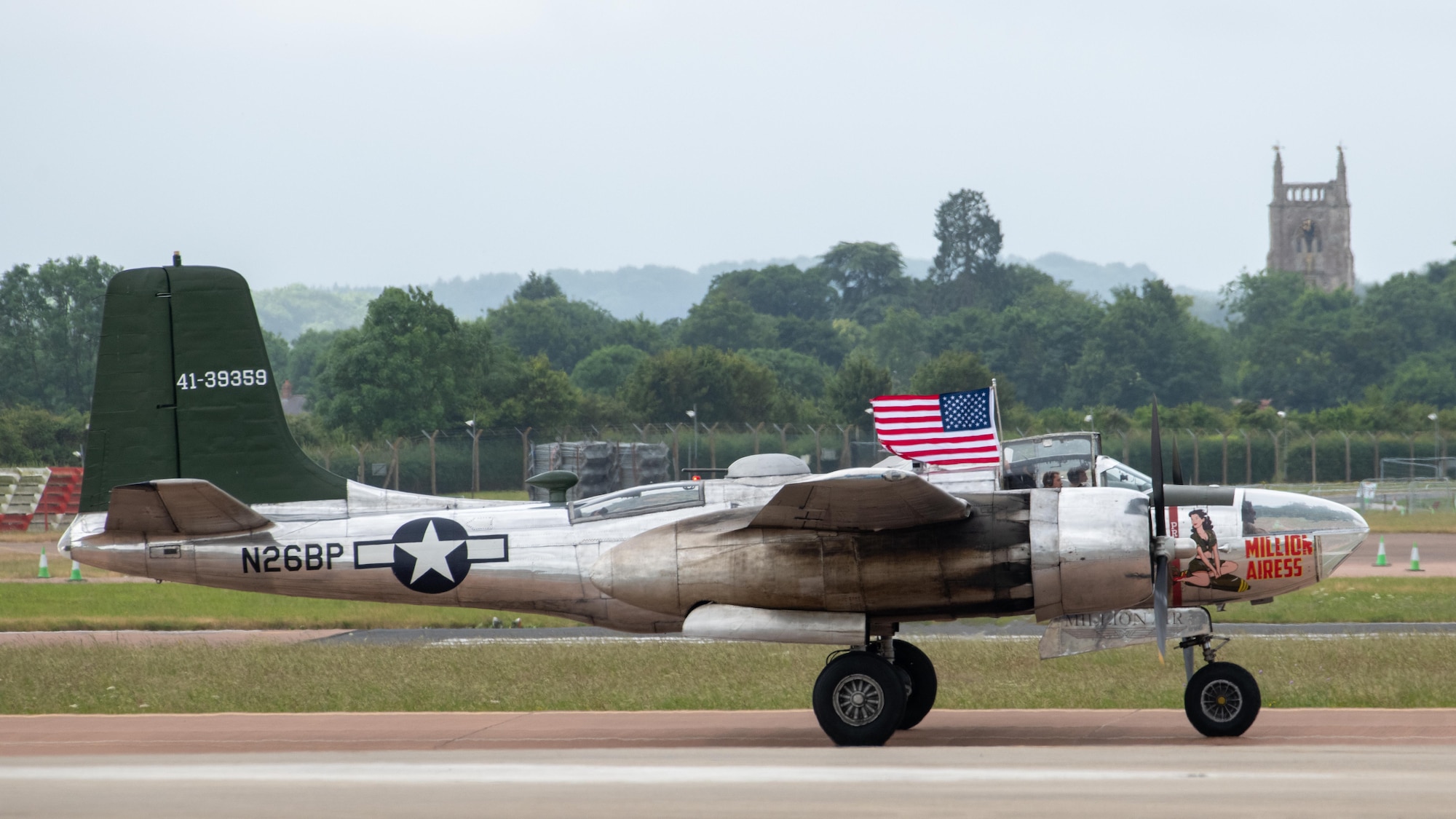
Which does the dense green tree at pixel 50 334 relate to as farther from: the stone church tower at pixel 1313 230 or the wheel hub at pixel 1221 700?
the stone church tower at pixel 1313 230

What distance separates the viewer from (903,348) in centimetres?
14538

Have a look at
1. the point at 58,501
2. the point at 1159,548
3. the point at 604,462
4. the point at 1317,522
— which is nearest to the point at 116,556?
the point at 1159,548

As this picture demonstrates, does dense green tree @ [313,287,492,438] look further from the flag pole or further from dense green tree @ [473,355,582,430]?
the flag pole

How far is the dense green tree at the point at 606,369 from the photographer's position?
119 metres

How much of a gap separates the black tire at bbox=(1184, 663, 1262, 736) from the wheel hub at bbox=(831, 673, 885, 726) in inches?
107

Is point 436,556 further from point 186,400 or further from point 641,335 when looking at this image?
point 641,335

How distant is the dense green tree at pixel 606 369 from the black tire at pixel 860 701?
104457 mm

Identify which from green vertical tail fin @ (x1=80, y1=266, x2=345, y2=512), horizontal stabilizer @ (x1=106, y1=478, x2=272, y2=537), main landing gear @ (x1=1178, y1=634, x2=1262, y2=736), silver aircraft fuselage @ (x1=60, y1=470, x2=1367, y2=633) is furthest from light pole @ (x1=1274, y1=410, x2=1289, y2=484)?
horizontal stabilizer @ (x1=106, y1=478, x2=272, y2=537)

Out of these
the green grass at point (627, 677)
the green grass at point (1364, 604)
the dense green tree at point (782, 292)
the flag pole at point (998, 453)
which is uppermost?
the dense green tree at point (782, 292)

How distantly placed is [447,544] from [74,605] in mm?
17657

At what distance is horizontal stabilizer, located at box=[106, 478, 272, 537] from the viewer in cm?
1339

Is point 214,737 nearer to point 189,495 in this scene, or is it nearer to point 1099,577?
point 189,495


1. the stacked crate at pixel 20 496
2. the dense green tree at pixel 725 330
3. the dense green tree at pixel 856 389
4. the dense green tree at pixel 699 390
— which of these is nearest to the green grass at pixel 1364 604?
the stacked crate at pixel 20 496

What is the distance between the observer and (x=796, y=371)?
373ft
